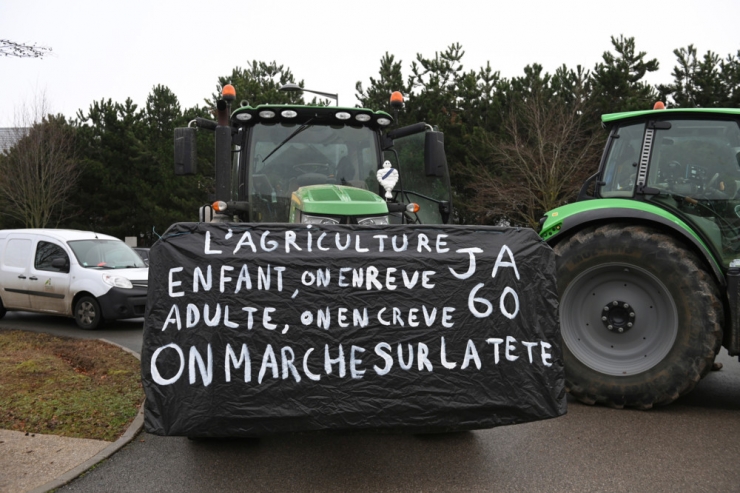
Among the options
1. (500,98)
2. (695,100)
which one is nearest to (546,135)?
(500,98)

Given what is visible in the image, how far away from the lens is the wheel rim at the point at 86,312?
11062 millimetres

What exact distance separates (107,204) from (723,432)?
36.9 meters

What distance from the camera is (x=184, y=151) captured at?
6332 millimetres

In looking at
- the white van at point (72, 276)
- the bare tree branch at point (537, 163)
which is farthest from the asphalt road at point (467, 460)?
the bare tree branch at point (537, 163)

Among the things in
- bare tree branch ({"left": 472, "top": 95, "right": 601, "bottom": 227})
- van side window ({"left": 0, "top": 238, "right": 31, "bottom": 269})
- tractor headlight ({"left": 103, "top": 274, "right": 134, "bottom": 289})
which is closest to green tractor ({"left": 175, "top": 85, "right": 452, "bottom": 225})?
tractor headlight ({"left": 103, "top": 274, "right": 134, "bottom": 289})

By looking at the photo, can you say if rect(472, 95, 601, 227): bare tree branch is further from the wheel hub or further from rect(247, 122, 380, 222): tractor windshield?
the wheel hub

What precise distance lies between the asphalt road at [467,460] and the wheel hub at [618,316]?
0.77m

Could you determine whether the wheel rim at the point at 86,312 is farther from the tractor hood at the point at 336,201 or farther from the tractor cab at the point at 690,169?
the tractor cab at the point at 690,169

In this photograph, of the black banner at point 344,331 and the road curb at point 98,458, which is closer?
the black banner at point 344,331

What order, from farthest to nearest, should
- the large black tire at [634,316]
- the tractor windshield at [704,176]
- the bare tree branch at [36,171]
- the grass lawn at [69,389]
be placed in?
the bare tree branch at [36,171]
the tractor windshield at [704,176]
the large black tire at [634,316]
the grass lawn at [69,389]

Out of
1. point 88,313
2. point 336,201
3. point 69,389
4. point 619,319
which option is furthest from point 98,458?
point 88,313

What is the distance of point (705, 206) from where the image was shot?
18.5 ft

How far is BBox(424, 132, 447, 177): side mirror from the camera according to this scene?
677 cm

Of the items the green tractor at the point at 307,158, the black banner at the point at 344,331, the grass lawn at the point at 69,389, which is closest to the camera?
the black banner at the point at 344,331
